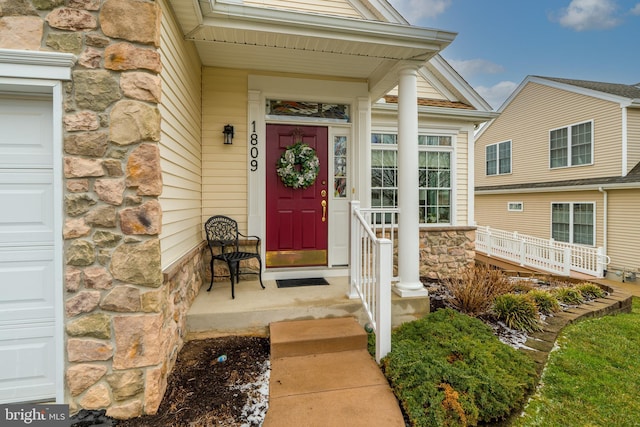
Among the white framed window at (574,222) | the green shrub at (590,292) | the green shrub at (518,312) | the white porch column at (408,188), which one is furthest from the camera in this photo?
the white framed window at (574,222)

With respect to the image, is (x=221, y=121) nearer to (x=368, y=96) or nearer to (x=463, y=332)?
(x=368, y=96)

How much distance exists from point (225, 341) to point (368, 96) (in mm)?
3566

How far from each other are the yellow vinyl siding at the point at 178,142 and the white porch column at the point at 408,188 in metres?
2.30

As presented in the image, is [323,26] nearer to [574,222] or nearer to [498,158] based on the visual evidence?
[574,222]

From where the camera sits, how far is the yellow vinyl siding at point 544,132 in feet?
26.3

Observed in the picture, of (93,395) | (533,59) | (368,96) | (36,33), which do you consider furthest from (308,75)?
(533,59)

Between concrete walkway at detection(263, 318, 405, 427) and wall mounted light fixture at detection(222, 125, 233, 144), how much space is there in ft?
7.61

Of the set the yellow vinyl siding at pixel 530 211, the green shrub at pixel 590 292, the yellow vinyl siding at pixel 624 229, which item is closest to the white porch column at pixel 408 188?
the green shrub at pixel 590 292

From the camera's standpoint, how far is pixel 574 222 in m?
8.73

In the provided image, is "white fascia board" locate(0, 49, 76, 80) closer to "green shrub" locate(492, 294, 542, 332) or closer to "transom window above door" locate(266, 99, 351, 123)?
"transom window above door" locate(266, 99, 351, 123)

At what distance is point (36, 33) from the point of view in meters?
1.82

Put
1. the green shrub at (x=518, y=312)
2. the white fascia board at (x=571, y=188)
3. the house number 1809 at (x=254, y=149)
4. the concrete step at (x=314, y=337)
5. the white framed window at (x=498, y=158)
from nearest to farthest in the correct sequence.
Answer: the concrete step at (x=314, y=337)
the green shrub at (x=518, y=312)
the house number 1809 at (x=254, y=149)
the white fascia board at (x=571, y=188)
the white framed window at (x=498, y=158)

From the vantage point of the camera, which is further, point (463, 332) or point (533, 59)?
point (533, 59)

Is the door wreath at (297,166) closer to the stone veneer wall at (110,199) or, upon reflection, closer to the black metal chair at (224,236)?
the black metal chair at (224,236)
